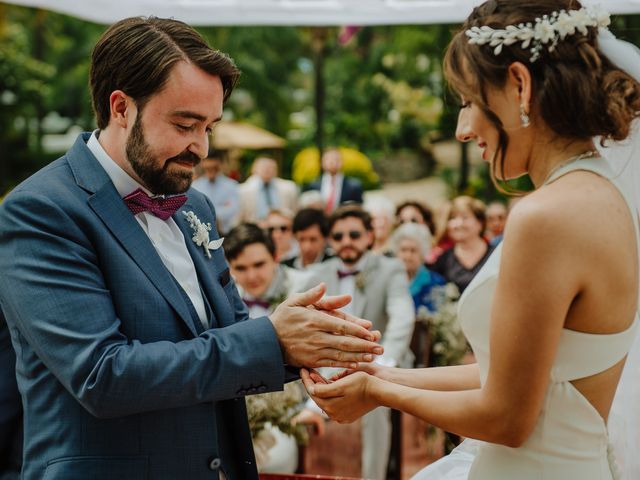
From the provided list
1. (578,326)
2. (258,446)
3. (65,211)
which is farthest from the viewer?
(258,446)

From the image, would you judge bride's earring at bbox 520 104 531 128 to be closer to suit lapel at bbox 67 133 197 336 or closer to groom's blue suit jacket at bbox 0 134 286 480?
groom's blue suit jacket at bbox 0 134 286 480

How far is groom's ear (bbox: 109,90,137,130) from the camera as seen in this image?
7.57ft

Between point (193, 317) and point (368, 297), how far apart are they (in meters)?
3.87

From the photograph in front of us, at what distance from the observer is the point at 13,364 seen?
2.46 metres

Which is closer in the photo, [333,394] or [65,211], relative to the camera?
[65,211]

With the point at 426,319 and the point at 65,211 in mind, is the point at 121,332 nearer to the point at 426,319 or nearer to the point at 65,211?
the point at 65,211

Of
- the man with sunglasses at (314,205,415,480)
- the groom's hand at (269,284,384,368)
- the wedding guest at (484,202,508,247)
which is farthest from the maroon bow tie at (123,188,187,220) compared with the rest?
the wedding guest at (484,202,508,247)

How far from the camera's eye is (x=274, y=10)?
324 inches

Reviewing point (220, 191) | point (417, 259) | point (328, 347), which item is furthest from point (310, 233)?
point (328, 347)

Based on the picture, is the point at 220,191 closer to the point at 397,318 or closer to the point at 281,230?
the point at 281,230

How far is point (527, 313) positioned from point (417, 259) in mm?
5635

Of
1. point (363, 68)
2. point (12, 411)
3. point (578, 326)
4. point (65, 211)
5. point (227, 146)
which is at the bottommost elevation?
point (227, 146)

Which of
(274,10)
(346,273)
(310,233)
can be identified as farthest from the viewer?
(274,10)

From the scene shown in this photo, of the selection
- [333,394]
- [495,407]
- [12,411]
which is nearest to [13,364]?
[12,411]
